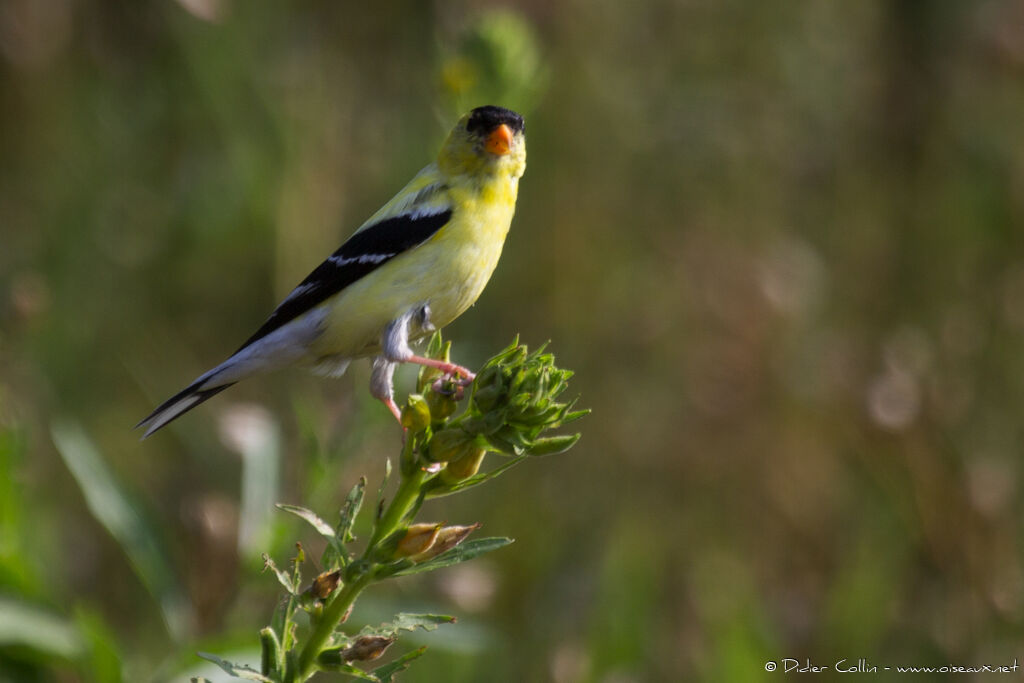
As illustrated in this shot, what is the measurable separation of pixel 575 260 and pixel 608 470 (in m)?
0.93

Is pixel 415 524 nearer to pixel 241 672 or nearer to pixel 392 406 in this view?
pixel 241 672

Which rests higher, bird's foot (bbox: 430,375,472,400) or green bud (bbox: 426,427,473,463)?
bird's foot (bbox: 430,375,472,400)

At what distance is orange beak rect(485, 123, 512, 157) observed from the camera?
264 cm

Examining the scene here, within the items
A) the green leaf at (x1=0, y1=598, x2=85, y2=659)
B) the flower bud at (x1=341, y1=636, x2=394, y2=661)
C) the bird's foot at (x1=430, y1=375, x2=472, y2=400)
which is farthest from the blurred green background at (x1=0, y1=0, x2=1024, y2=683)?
the flower bud at (x1=341, y1=636, x2=394, y2=661)

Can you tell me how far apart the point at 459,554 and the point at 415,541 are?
0.07 metres

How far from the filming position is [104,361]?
4.04m

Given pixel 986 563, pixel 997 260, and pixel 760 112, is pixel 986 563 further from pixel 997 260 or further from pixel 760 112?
pixel 760 112

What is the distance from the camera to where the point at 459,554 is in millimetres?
1351

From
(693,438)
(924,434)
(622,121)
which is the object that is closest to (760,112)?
(622,121)

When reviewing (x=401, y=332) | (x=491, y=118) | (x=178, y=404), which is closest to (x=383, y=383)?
(x=401, y=332)

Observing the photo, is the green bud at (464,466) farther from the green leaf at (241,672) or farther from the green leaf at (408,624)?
the green leaf at (241,672)

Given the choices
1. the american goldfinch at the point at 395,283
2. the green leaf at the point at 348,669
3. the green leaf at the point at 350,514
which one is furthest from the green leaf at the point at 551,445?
the american goldfinch at the point at 395,283

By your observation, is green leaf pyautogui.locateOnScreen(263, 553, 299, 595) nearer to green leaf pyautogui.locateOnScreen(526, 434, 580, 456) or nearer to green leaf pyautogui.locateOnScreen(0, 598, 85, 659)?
green leaf pyautogui.locateOnScreen(526, 434, 580, 456)

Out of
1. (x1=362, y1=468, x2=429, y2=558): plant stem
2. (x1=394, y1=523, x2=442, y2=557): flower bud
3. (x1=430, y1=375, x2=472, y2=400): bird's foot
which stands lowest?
(x1=394, y1=523, x2=442, y2=557): flower bud
